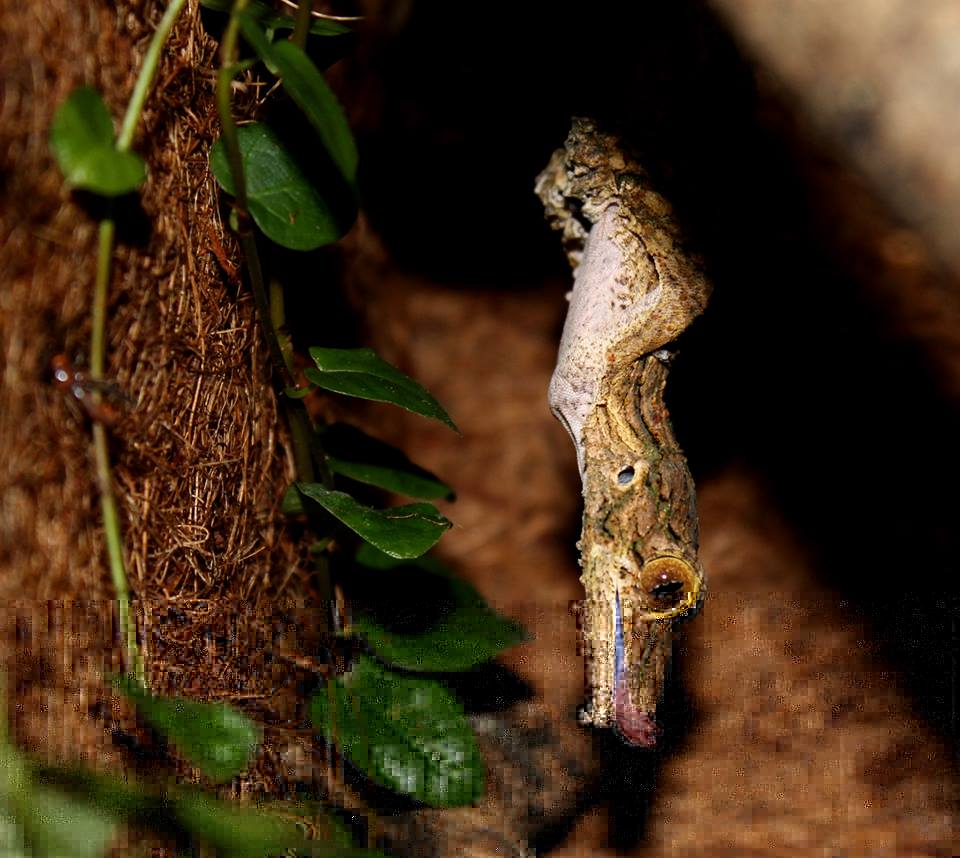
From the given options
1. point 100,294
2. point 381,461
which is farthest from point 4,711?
point 381,461

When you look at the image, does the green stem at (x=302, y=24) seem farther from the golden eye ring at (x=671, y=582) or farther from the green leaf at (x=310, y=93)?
the golden eye ring at (x=671, y=582)

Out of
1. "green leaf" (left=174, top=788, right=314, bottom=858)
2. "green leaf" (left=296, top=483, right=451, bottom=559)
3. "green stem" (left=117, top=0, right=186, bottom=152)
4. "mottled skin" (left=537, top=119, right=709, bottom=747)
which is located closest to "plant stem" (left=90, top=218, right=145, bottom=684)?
"green stem" (left=117, top=0, right=186, bottom=152)

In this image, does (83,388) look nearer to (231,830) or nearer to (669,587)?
(231,830)

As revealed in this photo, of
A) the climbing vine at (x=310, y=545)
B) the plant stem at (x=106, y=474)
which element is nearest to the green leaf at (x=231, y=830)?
the climbing vine at (x=310, y=545)

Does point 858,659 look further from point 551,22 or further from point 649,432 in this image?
point 551,22

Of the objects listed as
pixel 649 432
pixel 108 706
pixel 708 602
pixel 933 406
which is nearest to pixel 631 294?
pixel 649 432
